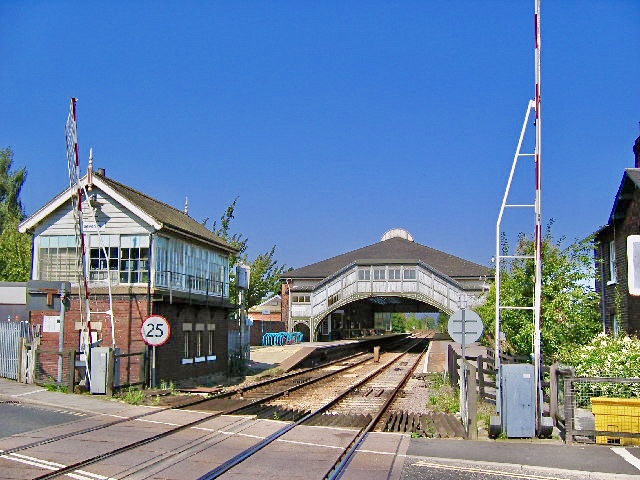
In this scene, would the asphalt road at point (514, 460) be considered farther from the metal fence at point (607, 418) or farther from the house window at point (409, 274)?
the house window at point (409, 274)

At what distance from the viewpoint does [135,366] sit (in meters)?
20.1

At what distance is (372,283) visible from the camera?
170 ft

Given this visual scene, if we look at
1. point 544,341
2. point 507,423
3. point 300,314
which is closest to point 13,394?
point 507,423

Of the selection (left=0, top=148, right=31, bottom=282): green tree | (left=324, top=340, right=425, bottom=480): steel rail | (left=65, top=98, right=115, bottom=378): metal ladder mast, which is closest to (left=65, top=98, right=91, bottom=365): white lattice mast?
(left=65, top=98, right=115, bottom=378): metal ladder mast

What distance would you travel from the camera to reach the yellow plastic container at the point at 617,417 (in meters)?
12.2

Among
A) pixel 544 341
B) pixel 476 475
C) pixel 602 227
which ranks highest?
pixel 602 227

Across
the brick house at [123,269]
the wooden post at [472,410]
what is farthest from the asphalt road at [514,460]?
the brick house at [123,269]

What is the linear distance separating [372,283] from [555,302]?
101 ft

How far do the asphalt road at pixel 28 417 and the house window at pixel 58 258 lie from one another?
21.4 feet

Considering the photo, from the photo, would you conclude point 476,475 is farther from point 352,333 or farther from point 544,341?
point 352,333

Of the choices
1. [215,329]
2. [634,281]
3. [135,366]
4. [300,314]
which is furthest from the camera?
[300,314]

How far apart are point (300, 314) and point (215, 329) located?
1152 inches

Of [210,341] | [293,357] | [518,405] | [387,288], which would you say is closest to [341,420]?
[518,405]

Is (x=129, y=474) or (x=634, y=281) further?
(x=129, y=474)
